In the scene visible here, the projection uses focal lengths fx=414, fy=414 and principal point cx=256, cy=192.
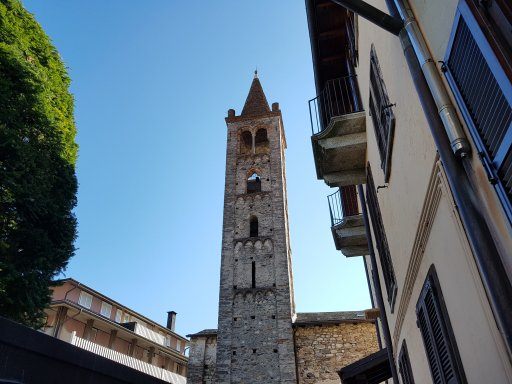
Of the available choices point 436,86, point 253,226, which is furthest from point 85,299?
point 436,86

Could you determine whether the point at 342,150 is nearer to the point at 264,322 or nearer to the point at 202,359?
the point at 264,322

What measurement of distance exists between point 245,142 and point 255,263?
36.1 ft

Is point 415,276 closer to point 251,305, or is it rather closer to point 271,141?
point 251,305

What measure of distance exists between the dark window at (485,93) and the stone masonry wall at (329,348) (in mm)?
19316

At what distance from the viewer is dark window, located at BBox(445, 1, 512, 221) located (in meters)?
1.85

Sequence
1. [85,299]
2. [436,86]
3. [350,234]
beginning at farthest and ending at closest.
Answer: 1. [85,299]
2. [350,234]
3. [436,86]

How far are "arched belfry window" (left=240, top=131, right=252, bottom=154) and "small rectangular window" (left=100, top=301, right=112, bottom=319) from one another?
1609 centimetres

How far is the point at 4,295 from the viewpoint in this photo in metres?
9.31

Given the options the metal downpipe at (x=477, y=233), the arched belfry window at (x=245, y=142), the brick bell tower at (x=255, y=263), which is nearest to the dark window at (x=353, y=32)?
the metal downpipe at (x=477, y=233)

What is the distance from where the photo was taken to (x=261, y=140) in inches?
1234

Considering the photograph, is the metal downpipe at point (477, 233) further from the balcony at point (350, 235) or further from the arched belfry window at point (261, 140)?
the arched belfry window at point (261, 140)

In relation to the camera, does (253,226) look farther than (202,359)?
Yes

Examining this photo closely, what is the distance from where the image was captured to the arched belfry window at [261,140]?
99.8 ft

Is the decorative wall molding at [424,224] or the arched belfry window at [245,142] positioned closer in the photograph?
the decorative wall molding at [424,224]
